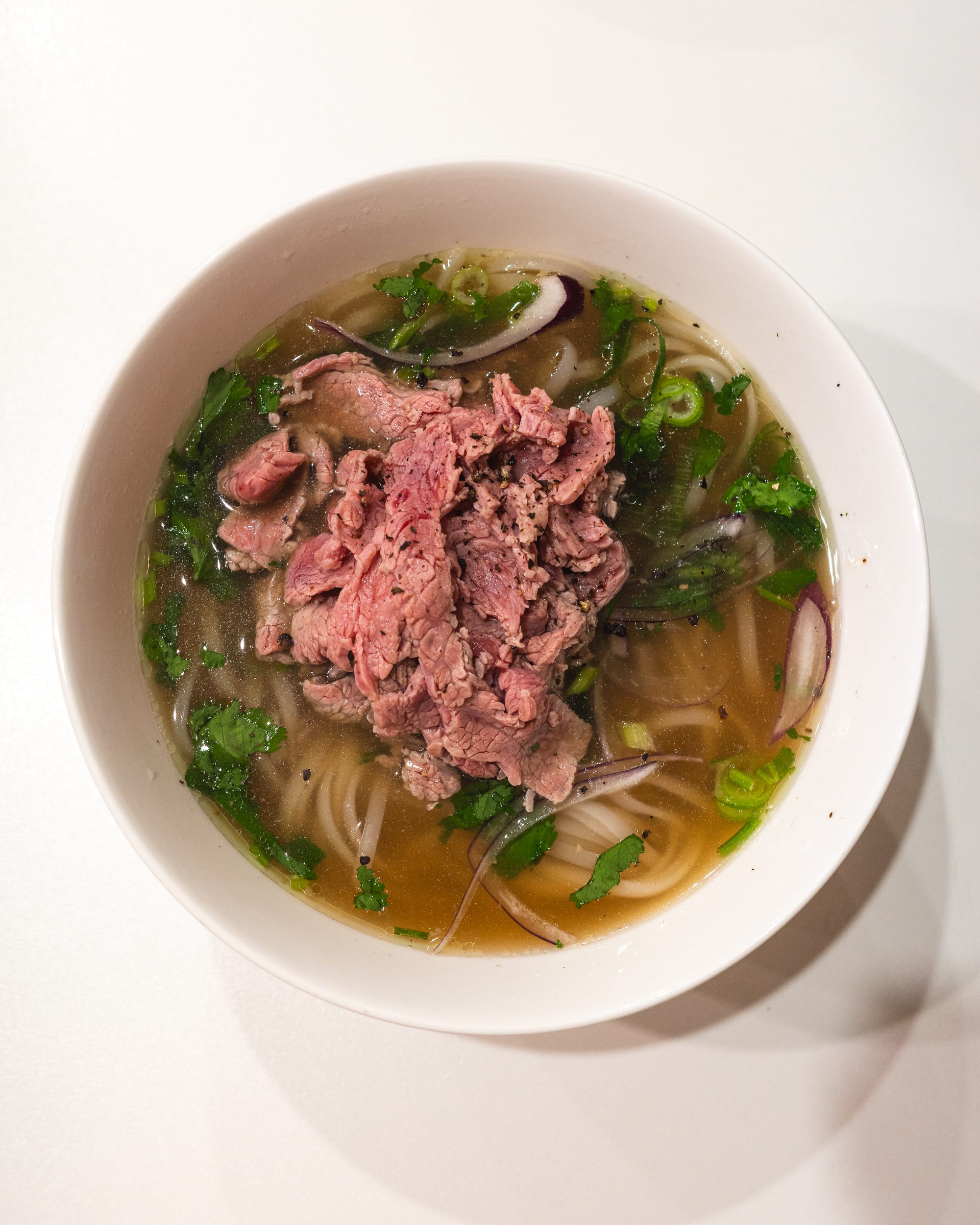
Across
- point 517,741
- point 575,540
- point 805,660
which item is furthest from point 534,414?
point 805,660

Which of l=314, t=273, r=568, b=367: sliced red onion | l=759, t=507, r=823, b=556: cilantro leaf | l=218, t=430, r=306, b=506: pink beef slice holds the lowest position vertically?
l=759, t=507, r=823, b=556: cilantro leaf

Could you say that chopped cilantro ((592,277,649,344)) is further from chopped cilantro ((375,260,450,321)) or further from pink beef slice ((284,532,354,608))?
pink beef slice ((284,532,354,608))

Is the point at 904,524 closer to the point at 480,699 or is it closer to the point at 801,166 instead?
the point at 480,699

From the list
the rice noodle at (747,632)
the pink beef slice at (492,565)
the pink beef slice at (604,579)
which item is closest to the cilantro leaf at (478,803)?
the pink beef slice at (492,565)

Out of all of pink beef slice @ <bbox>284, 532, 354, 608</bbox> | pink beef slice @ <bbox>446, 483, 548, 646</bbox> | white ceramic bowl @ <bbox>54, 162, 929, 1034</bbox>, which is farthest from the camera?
pink beef slice @ <bbox>284, 532, 354, 608</bbox>

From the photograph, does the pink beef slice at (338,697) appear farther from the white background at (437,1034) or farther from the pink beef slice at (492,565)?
the white background at (437,1034)

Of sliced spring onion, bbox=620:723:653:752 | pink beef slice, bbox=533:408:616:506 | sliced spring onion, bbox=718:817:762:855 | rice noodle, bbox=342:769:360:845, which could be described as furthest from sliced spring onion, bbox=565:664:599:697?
rice noodle, bbox=342:769:360:845

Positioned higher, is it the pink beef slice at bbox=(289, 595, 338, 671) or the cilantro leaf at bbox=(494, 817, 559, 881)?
the pink beef slice at bbox=(289, 595, 338, 671)
